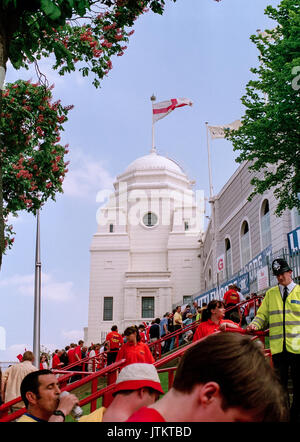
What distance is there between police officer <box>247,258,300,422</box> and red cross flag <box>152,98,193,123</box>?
40980mm

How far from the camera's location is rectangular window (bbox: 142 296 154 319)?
44875mm

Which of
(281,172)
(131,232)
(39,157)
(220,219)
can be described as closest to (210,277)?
(220,219)

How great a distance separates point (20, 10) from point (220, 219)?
32851 millimetres

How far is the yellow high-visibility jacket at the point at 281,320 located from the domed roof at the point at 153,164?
49.2 metres

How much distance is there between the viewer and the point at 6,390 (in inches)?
288

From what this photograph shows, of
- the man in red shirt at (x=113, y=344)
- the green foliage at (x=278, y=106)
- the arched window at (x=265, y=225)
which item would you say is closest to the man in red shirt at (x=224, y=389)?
the man in red shirt at (x=113, y=344)

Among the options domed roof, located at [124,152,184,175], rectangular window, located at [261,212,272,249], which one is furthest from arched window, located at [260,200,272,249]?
domed roof, located at [124,152,184,175]

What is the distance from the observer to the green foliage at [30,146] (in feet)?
34.0

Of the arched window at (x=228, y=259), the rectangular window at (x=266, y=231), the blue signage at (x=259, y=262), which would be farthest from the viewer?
the arched window at (x=228, y=259)

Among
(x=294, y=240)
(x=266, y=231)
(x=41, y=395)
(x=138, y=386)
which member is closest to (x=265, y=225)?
(x=266, y=231)

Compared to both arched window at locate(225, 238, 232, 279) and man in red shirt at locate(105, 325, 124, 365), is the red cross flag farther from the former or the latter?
man in red shirt at locate(105, 325, 124, 365)

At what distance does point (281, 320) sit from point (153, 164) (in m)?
50.5

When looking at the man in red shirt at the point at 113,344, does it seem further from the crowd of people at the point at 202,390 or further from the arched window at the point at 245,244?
the arched window at the point at 245,244
